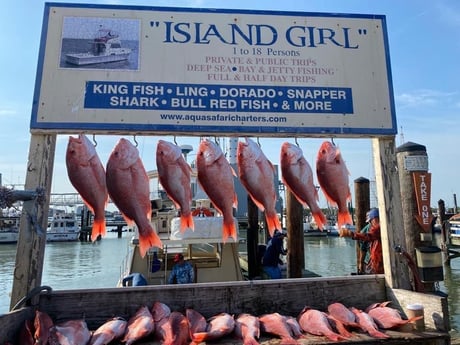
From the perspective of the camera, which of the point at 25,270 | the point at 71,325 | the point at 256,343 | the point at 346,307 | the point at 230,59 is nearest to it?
the point at 256,343

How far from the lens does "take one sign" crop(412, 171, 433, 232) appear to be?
4.84 metres

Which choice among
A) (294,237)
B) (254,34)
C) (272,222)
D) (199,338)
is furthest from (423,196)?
(199,338)

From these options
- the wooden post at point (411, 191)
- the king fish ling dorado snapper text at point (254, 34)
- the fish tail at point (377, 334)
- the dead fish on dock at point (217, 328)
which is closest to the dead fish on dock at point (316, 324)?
the fish tail at point (377, 334)

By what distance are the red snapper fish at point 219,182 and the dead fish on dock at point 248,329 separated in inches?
24.1

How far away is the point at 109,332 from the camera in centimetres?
252

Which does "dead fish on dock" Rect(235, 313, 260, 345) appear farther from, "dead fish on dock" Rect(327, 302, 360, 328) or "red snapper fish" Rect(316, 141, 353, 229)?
"red snapper fish" Rect(316, 141, 353, 229)

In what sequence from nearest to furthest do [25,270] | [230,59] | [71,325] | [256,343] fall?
[256,343]
[71,325]
[25,270]
[230,59]

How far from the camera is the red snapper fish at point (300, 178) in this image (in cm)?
293

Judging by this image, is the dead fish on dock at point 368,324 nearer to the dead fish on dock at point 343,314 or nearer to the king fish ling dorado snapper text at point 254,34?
the dead fish on dock at point 343,314

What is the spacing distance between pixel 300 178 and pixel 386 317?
1258 mm

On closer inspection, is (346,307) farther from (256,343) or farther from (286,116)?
(286,116)

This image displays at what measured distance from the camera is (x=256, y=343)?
2410mm

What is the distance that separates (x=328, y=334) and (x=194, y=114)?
2.02 m

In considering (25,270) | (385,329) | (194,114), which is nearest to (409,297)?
(385,329)
